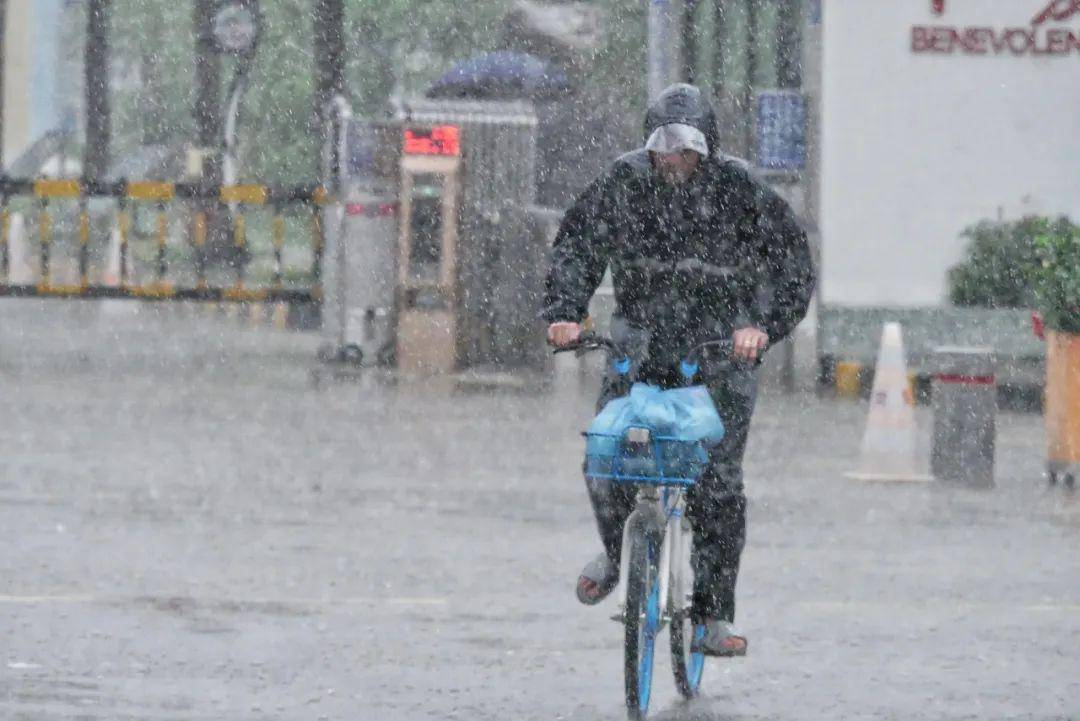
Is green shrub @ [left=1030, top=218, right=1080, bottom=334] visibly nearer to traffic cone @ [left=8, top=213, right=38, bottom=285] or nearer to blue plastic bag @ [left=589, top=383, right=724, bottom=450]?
blue plastic bag @ [left=589, top=383, right=724, bottom=450]

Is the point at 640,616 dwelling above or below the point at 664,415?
below

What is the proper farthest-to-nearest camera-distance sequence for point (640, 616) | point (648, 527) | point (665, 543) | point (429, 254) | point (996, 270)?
point (429, 254), point (996, 270), point (665, 543), point (648, 527), point (640, 616)

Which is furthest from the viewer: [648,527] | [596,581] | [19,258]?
[19,258]

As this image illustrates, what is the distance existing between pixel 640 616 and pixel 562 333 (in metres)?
0.88

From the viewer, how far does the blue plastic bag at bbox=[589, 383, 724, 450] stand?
7.51 metres

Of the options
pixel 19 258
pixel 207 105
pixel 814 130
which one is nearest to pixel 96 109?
pixel 207 105

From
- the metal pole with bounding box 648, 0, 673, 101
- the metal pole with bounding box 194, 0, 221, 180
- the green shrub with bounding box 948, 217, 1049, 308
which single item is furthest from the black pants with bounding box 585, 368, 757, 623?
the metal pole with bounding box 194, 0, 221, 180

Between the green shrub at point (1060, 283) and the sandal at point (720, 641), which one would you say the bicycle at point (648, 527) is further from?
the green shrub at point (1060, 283)

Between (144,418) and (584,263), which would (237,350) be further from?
(584,263)

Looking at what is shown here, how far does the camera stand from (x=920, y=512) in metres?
13.9

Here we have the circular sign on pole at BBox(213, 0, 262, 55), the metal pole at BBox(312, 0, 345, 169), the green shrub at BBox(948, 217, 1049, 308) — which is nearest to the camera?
the green shrub at BBox(948, 217, 1049, 308)

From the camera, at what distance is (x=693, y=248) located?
313 inches

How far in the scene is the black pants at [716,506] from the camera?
7977 mm

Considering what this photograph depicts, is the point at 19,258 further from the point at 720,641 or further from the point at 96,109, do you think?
the point at 720,641
